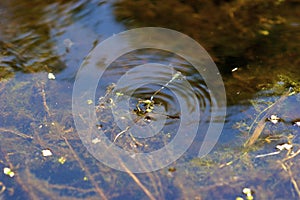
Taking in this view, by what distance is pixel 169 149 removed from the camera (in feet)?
9.69

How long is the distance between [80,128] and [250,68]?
1642mm

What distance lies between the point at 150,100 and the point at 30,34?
5.14 ft

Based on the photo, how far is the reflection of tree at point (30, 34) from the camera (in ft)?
11.9

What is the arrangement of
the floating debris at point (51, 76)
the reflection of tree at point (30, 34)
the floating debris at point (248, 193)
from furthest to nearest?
the reflection of tree at point (30, 34)
the floating debris at point (51, 76)
the floating debris at point (248, 193)

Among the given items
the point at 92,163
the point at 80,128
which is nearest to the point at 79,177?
the point at 92,163

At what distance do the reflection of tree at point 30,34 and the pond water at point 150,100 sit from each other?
0.01 m

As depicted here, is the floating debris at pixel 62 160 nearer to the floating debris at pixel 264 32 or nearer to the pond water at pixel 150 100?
the pond water at pixel 150 100

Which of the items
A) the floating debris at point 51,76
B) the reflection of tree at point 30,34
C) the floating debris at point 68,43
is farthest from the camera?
the floating debris at point 68,43

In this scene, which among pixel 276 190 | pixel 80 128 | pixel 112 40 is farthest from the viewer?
pixel 112 40

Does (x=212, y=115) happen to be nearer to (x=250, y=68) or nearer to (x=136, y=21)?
(x=250, y=68)

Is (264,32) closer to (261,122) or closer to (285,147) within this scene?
(261,122)

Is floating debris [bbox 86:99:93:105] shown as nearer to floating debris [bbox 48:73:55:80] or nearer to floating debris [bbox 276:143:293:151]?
floating debris [bbox 48:73:55:80]

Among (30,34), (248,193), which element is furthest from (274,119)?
(30,34)

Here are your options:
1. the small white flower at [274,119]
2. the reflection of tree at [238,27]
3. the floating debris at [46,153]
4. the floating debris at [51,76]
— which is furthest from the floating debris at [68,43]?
the small white flower at [274,119]
